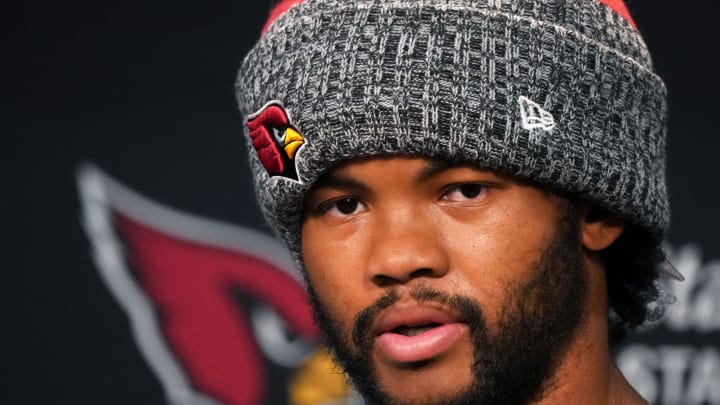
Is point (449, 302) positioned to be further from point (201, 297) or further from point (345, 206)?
point (201, 297)

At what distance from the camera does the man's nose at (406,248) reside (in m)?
1.80

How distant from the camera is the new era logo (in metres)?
1.83

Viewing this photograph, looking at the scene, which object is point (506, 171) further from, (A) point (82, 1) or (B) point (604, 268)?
(A) point (82, 1)

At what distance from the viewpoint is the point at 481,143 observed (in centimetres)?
181

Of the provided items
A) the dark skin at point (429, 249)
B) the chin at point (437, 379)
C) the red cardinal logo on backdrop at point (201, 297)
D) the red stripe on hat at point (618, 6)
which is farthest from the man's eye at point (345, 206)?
the red cardinal logo on backdrop at point (201, 297)

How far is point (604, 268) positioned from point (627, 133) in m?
0.25

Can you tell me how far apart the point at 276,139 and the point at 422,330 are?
356mm

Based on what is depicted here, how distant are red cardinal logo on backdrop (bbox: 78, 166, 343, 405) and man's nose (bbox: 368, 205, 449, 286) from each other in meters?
1.46

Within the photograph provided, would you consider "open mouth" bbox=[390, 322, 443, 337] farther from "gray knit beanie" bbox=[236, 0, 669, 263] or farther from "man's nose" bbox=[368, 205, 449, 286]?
"gray knit beanie" bbox=[236, 0, 669, 263]

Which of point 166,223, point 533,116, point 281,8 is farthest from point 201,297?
point 533,116

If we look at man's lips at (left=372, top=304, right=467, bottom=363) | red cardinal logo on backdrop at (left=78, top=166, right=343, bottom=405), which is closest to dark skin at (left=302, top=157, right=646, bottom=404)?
man's lips at (left=372, top=304, right=467, bottom=363)

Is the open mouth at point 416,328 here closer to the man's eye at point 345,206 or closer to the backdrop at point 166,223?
the man's eye at point 345,206

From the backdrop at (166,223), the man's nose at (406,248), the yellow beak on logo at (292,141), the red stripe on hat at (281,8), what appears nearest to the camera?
the man's nose at (406,248)

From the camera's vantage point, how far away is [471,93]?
1828 millimetres
